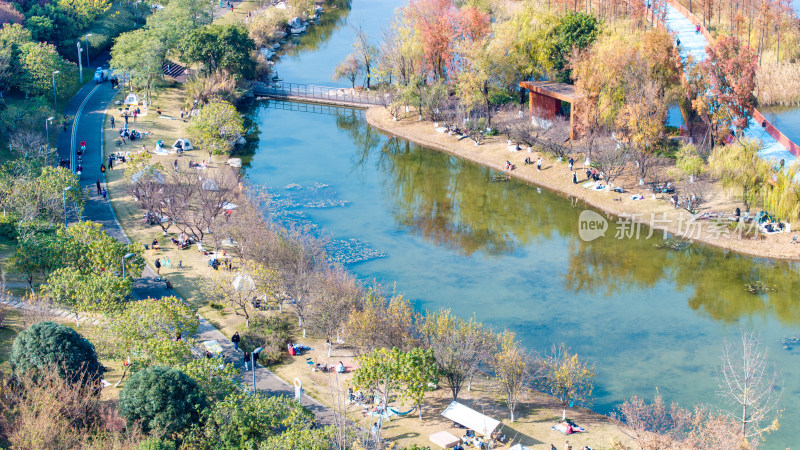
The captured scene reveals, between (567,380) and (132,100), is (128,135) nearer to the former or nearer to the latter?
(132,100)

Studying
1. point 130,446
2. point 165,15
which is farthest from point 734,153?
point 165,15

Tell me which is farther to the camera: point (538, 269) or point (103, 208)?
point (103, 208)

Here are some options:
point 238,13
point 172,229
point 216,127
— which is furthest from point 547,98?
point 238,13

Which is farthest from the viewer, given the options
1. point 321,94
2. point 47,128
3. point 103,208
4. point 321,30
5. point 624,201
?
point 321,30

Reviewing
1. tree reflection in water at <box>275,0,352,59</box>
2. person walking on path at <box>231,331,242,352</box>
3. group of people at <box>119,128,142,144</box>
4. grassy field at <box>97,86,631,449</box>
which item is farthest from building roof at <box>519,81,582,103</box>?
tree reflection in water at <box>275,0,352,59</box>

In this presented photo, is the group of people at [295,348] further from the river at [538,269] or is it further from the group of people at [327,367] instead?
the river at [538,269]

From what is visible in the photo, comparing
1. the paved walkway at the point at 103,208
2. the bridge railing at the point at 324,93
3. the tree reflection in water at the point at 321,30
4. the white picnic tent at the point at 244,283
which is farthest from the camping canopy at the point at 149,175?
the tree reflection in water at the point at 321,30

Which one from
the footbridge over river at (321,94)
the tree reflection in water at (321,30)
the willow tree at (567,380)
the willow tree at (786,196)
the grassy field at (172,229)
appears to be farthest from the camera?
the tree reflection in water at (321,30)
